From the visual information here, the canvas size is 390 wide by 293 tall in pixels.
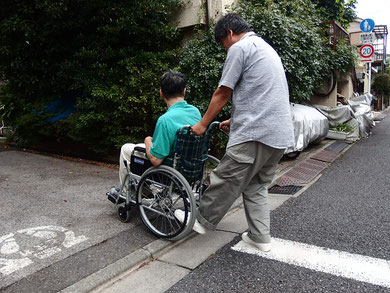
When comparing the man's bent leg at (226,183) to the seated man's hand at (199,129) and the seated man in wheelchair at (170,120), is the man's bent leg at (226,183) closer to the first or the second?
the seated man's hand at (199,129)

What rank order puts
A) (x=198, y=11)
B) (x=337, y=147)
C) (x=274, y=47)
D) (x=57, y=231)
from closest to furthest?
(x=57, y=231) → (x=274, y=47) → (x=198, y=11) → (x=337, y=147)

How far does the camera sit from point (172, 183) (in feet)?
9.29

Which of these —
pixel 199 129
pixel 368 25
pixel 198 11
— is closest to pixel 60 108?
pixel 198 11

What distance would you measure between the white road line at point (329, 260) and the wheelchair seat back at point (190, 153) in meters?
0.77

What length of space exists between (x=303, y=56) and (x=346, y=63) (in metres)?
3.59

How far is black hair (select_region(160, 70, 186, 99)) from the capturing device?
9.53 ft

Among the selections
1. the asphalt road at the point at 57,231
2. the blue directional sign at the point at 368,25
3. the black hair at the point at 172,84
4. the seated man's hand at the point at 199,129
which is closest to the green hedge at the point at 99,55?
the asphalt road at the point at 57,231

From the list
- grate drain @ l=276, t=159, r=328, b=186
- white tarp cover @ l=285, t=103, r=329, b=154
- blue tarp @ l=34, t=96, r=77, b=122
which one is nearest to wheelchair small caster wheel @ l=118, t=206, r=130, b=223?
grate drain @ l=276, t=159, r=328, b=186

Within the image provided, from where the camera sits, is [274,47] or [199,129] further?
[274,47]

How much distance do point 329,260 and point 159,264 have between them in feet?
4.55

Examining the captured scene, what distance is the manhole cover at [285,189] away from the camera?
460 centimetres

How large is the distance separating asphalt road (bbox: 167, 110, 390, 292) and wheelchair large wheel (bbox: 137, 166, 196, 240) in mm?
420

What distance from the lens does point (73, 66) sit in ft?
19.0

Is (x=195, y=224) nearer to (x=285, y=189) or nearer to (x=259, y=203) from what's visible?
(x=259, y=203)
